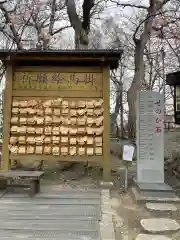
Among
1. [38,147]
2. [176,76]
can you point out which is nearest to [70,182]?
[38,147]

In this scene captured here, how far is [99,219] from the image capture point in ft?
18.9

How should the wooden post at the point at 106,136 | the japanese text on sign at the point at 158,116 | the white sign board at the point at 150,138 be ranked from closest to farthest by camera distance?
1. the white sign board at the point at 150,138
2. the japanese text on sign at the point at 158,116
3. the wooden post at the point at 106,136

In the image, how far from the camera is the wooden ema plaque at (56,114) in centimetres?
860

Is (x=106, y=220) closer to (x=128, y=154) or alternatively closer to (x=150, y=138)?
(x=128, y=154)

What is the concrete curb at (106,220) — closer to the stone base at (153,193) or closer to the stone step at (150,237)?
the stone step at (150,237)

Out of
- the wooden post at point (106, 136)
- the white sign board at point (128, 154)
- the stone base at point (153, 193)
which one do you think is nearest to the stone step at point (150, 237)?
the stone base at point (153, 193)

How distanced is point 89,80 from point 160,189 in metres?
3.67

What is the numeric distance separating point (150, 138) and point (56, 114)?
2.76 metres

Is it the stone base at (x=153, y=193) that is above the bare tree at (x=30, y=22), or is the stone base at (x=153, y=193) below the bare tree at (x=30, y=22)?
below

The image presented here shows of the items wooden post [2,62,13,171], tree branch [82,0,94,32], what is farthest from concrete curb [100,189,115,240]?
tree branch [82,0,94,32]

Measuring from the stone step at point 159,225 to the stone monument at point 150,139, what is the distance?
235cm

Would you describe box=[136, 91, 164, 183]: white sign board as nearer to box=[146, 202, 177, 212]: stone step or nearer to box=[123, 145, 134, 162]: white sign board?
box=[123, 145, 134, 162]: white sign board

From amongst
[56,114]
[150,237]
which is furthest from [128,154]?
[150,237]

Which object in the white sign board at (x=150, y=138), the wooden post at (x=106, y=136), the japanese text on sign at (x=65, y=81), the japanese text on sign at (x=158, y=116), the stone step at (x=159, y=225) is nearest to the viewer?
the stone step at (x=159, y=225)
